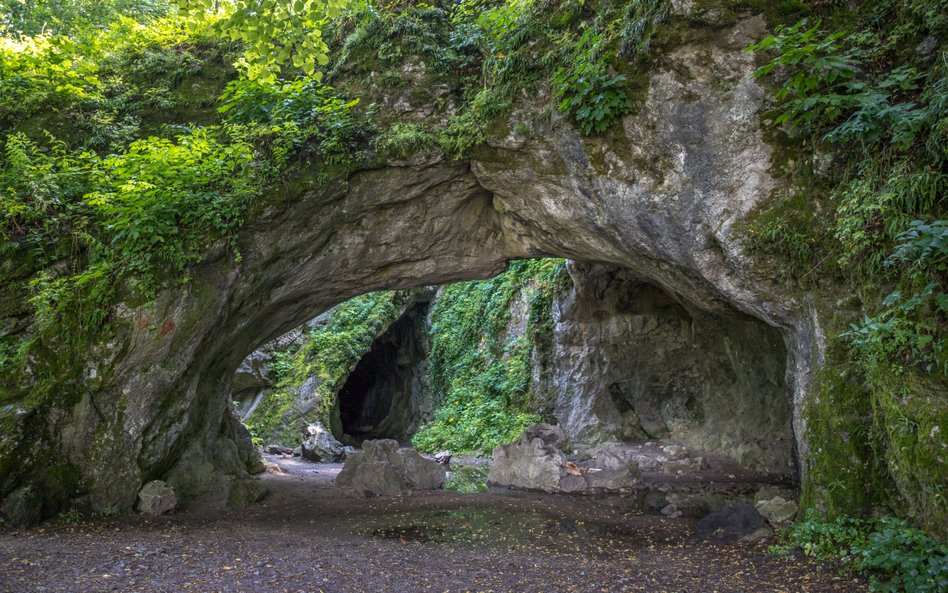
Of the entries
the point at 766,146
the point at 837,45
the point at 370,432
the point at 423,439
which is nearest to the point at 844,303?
the point at 766,146

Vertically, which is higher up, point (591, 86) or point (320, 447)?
point (591, 86)

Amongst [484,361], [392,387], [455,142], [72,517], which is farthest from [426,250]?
[392,387]

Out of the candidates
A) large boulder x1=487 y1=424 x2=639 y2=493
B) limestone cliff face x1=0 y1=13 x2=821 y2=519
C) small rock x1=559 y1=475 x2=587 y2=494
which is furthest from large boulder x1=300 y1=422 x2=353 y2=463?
small rock x1=559 y1=475 x2=587 y2=494

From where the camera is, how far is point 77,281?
7176 mm

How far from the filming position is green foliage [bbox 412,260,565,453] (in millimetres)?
17859

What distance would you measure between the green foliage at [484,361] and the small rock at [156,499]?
34.0 feet

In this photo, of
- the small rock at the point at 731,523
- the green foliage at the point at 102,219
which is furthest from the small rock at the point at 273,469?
the small rock at the point at 731,523

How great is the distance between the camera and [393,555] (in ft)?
19.8

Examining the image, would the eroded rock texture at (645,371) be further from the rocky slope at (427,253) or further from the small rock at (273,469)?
the small rock at (273,469)

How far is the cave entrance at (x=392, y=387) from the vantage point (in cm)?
2450

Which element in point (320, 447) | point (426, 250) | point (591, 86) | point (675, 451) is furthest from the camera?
point (320, 447)

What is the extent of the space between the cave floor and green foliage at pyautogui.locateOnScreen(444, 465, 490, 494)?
2588 millimetres

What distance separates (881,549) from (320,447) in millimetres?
14594

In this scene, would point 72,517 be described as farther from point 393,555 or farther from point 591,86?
point 591,86
